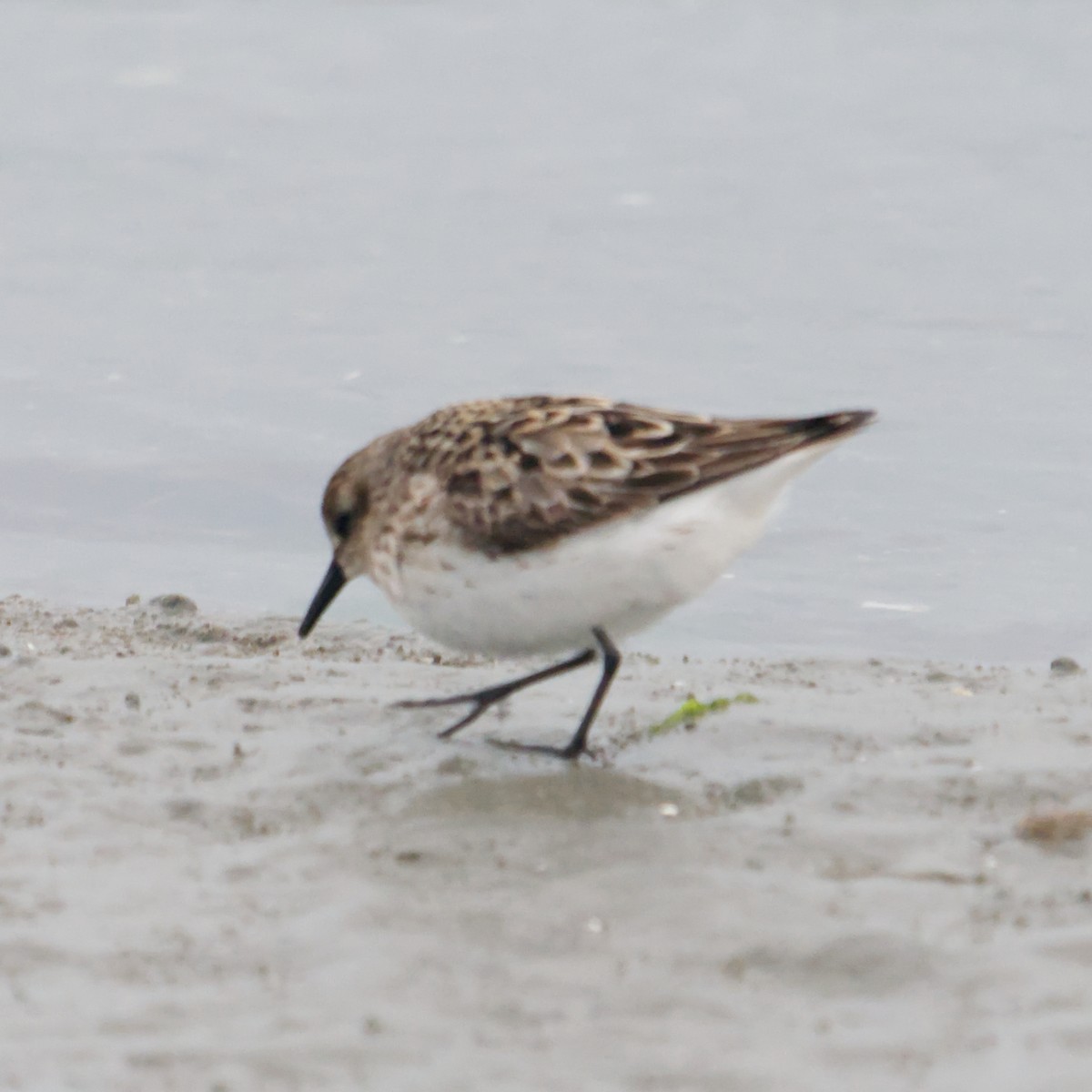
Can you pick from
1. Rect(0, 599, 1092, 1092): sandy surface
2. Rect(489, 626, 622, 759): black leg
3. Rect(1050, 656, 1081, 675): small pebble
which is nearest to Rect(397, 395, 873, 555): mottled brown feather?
Rect(489, 626, 622, 759): black leg

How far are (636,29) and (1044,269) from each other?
19.0 feet

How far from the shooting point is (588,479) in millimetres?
6371

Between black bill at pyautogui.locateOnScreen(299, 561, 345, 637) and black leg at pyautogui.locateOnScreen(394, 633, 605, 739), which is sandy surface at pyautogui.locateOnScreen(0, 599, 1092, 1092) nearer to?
black leg at pyautogui.locateOnScreen(394, 633, 605, 739)

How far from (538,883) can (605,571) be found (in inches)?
47.6

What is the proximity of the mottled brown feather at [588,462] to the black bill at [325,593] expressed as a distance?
88 centimetres

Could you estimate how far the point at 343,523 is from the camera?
729 cm

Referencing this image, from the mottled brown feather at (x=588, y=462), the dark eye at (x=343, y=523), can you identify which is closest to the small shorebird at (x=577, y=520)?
the mottled brown feather at (x=588, y=462)

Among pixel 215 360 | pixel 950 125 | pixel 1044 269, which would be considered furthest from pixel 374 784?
pixel 950 125

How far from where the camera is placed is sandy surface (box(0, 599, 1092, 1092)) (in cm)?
446

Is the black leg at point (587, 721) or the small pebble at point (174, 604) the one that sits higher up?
the black leg at point (587, 721)

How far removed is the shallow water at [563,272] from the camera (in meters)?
9.99

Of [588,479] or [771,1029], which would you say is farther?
[588,479]

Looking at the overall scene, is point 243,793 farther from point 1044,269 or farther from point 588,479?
point 1044,269

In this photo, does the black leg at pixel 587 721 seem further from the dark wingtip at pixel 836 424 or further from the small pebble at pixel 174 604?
the small pebble at pixel 174 604
